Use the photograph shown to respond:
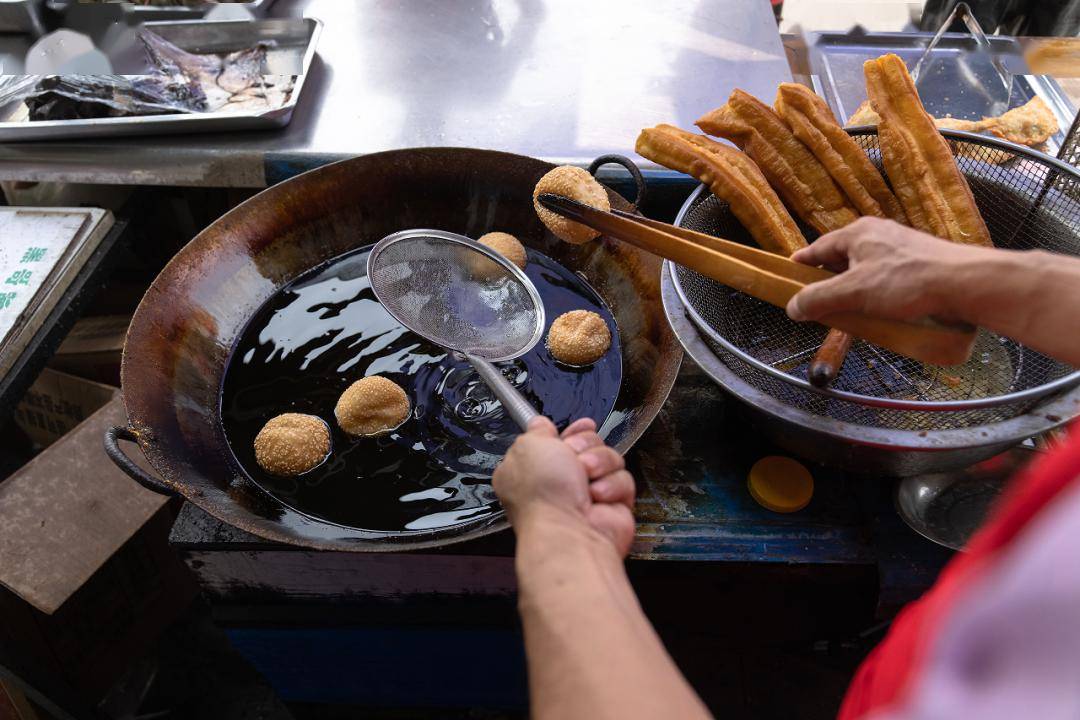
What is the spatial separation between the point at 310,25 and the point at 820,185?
9.67 ft

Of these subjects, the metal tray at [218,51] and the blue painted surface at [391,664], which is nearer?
the blue painted surface at [391,664]

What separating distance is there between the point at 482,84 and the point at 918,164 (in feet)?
7.61

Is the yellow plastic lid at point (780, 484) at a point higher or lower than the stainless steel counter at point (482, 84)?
lower

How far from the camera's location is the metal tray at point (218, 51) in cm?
304

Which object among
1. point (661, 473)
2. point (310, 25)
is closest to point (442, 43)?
point (310, 25)

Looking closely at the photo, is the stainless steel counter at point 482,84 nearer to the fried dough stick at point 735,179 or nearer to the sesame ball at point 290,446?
the fried dough stick at point 735,179

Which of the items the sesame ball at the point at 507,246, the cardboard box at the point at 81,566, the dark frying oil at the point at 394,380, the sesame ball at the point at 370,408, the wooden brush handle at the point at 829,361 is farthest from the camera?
the sesame ball at the point at 507,246

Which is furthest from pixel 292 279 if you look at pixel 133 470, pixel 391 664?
pixel 391 664

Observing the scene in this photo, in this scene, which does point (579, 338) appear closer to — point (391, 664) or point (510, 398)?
point (510, 398)

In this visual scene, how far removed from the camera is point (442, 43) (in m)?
3.95

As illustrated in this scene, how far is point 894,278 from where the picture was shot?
131 centimetres

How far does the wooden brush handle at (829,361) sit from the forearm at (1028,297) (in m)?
0.39

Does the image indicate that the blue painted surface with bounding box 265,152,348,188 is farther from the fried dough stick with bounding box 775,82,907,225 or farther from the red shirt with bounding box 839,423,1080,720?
the red shirt with bounding box 839,423,1080,720

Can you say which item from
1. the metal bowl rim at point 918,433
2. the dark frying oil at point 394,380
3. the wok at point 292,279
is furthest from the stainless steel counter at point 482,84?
the metal bowl rim at point 918,433
